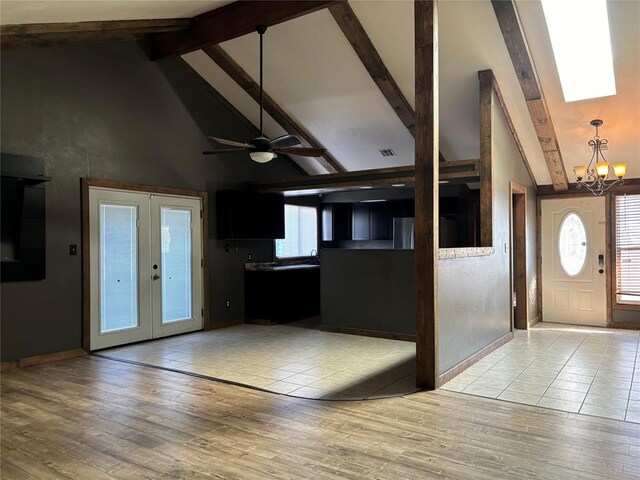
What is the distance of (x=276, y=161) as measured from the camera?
336 inches

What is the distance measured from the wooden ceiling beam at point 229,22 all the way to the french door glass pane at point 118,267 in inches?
87.6

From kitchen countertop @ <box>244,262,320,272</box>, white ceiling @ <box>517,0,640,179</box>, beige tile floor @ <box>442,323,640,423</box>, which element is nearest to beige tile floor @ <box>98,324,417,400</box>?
beige tile floor @ <box>442,323,640,423</box>

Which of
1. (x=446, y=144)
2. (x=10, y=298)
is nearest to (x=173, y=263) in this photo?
(x=10, y=298)

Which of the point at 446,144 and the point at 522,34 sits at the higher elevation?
the point at 522,34

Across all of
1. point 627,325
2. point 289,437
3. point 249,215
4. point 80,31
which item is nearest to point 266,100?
point 249,215

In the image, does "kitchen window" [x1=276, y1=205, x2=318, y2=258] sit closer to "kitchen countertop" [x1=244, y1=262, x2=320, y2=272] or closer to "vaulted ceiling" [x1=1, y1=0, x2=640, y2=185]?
"kitchen countertop" [x1=244, y1=262, x2=320, y2=272]

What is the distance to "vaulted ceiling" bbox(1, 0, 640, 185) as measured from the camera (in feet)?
15.4

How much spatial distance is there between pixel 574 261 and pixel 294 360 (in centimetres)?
529

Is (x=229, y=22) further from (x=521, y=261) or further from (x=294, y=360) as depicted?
(x=521, y=261)

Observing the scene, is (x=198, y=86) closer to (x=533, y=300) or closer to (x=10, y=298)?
(x=10, y=298)

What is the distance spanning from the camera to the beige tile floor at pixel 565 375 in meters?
3.69

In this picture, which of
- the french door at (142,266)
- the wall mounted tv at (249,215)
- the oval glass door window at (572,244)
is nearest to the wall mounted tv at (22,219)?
the french door at (142,266)

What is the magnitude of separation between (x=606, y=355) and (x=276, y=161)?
6.01 metres

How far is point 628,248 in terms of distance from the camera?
711cm
